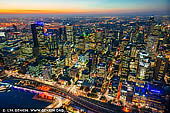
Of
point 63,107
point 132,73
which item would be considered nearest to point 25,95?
point 63,107

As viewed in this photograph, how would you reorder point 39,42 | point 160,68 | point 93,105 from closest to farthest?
point 93,105 → point 160,68 → point 39,42

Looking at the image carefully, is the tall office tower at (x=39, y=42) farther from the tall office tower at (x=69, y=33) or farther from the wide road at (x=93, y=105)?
the wide road at (x=93, y=105)

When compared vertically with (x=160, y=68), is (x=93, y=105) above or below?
below

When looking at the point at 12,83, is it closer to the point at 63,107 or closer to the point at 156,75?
the point at 63,107

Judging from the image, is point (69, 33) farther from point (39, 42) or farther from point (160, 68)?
point (160, 68)

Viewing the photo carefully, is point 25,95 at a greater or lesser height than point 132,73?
lesser

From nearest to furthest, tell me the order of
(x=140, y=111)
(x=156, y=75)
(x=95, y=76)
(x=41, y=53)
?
(x=140, y=111) < (x=156, y=75) < (x=95, y=76) < (x=41, y=53)

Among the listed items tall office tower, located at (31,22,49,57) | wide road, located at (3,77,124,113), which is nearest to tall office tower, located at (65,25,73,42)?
tall office tower, located at (31,22,49,57)

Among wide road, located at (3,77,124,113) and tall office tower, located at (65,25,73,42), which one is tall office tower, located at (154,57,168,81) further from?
tall office tower, located at (65,25,73,42)

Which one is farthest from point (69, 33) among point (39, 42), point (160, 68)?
point (160, 68)

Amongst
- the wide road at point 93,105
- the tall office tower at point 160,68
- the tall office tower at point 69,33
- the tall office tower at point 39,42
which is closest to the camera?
the wide road at point 93,105

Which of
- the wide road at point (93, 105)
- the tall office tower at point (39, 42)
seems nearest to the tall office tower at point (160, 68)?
the wide road at point (93, 105)
